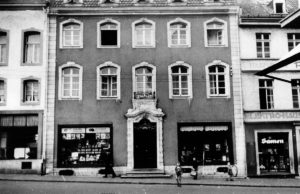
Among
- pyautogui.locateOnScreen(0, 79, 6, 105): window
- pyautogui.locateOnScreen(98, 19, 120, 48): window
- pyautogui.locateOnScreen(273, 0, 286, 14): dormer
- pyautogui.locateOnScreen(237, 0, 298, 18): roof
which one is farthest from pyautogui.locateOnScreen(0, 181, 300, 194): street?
pyautogui.locateOnScreen(273, 0, 286, 14): dormer

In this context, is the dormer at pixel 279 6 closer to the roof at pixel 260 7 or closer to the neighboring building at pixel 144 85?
the roof at pixel 260 7

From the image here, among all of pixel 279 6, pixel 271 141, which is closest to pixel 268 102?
pixel 271 141

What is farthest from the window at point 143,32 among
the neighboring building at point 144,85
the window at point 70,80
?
the window at point 70,80

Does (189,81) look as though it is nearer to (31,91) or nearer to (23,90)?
(31,91)

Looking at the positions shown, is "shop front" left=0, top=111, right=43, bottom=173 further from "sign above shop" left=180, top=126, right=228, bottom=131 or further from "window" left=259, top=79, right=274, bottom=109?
"window" left=259, top=79, right=274, bottom=109

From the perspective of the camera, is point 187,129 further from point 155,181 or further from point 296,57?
point 296,57

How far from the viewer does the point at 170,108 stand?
2575 centimetres

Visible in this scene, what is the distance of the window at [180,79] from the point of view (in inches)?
1027

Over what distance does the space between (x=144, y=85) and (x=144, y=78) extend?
0.51m

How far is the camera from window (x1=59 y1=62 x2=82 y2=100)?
2580cm

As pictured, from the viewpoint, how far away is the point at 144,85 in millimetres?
26094

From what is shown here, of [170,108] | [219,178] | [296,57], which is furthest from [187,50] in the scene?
[296,57]

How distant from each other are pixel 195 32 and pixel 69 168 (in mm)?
13085

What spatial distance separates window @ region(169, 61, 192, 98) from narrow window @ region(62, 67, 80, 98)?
21.7 ft
